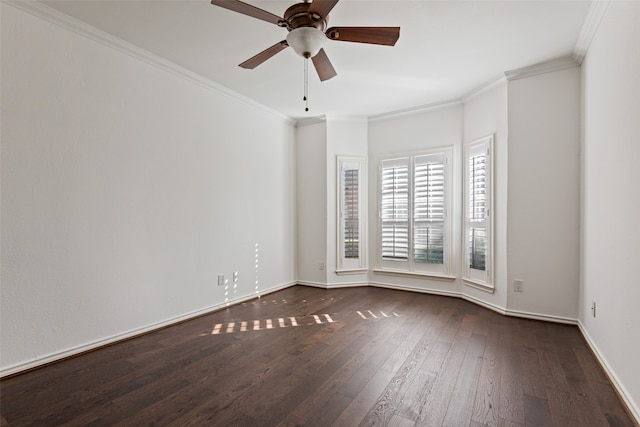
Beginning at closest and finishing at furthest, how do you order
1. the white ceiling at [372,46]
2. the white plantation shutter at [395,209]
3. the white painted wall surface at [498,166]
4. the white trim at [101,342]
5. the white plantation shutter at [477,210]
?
the white trim at [101,342] → the white ceiling at [372,46] → the white painted wall surface at [498,166] → the white plantation shutter at [477,210] → the white plantation shutter at [395,209]

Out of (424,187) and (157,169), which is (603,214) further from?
(157,169)

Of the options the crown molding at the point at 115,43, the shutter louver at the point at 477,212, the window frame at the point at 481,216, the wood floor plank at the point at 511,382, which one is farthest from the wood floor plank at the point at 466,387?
the crown molding at the point at 115,43

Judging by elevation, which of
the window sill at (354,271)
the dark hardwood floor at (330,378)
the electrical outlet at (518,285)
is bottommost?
the dark hardwood floor at (330,378)

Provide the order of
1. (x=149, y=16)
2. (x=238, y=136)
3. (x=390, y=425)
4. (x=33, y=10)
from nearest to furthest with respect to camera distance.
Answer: (x=390, y=425) → (x=33, y=10) → (x=149, y=16) → (x=238, y=136)

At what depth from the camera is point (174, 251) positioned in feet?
11.0

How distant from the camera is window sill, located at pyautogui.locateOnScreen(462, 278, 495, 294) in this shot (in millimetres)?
3799

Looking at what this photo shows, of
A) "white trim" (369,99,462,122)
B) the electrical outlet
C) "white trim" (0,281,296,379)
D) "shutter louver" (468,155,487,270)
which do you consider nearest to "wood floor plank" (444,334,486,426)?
the electrical outlet

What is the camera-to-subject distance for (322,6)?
1940mm

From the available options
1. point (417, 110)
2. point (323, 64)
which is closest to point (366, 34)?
point (323, 64)

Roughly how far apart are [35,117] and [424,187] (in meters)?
4.32

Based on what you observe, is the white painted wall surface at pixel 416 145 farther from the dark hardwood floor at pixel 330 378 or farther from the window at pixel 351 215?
the dark hardwood floor at pixel 330 378

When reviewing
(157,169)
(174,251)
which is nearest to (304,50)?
(157,169)

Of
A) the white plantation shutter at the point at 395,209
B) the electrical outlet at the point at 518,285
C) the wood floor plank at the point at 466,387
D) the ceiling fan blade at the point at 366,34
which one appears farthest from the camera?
the white plantation shutter at the point at 395,209

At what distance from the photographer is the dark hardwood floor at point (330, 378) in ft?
5.94
